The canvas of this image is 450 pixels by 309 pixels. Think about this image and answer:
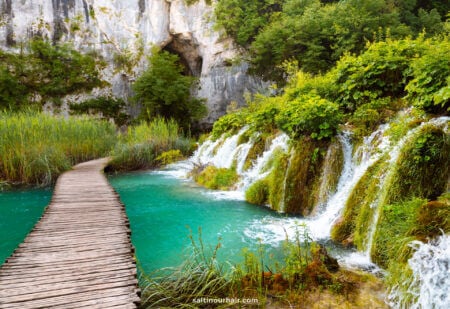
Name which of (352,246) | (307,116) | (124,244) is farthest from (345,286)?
(307,116)

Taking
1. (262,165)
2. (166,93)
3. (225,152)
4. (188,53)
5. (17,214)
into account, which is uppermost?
(188,53)

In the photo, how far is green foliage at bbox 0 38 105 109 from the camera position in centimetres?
1831

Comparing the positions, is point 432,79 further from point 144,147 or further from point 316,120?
point 144,147

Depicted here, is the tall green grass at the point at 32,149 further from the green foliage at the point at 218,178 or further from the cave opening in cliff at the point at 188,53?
the cave opening in cliff at the point at 188,53

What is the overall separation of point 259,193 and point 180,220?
184cm

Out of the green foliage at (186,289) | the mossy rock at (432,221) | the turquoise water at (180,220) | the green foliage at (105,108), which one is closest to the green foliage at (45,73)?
the green foliage at (105,108)

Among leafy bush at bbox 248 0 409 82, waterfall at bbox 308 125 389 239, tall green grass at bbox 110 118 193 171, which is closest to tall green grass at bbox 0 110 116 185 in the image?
tall green grass at bbox 110 118 193 171

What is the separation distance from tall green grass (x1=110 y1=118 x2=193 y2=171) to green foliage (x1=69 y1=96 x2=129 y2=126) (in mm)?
8542

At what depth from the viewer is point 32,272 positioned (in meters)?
2.74

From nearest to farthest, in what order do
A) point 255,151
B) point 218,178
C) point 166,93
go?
point 255,151, point 218,178, point 166,93

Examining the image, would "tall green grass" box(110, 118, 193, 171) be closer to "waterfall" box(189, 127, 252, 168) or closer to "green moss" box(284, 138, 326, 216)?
"waterfall" box(189, 127, 252, 168)

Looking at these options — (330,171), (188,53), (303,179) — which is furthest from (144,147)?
(188,53)

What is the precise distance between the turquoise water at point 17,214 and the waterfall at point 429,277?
480cm

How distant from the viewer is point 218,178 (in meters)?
8.20
